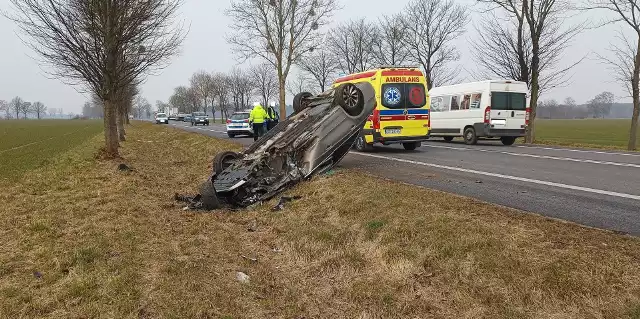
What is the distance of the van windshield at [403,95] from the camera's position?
12.1m

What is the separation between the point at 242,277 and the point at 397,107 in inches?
354

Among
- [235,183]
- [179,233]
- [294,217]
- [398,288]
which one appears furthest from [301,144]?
[398,288]

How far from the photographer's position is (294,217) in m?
5.93

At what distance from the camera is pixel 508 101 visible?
1600cm

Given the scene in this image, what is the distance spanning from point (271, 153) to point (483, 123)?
11.3 metres

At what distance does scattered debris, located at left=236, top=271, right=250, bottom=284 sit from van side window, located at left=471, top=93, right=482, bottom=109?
14.3m

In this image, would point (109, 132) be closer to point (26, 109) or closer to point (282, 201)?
point (282, 201)

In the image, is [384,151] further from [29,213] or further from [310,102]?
[29,213]

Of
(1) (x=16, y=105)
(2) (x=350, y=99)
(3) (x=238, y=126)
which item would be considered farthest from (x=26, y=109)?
(2) (x=350, y=99)

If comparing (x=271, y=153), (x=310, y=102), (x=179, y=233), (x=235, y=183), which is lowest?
(x=179, y=233)

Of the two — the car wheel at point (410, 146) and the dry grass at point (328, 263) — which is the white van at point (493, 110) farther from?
the dry grass at point (328, 263)

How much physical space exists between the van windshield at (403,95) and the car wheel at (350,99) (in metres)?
3.52

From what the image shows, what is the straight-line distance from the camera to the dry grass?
10.6ft

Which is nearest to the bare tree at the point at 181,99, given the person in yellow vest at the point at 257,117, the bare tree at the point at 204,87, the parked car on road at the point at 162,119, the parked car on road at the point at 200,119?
the bare tree at the point at 204,87
